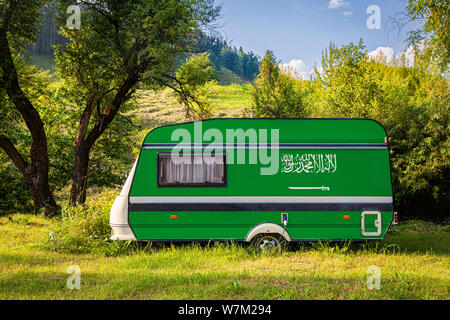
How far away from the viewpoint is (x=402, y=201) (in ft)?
57.4

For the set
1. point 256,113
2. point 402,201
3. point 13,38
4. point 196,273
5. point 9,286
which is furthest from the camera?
point 256,113

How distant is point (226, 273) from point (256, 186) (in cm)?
225

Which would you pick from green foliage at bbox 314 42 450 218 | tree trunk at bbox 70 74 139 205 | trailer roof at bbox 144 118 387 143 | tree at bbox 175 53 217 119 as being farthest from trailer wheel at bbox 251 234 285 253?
green foliage at bbox 314 42 450 218

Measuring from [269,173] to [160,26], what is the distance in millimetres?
7175

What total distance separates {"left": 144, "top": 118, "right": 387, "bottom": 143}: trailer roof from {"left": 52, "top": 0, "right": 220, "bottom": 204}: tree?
5.32 meters

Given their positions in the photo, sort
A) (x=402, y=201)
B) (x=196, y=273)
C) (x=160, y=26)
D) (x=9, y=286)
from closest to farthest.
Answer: (x=9, y=286) → (x=196, y=273) → (x=160, y=26) → (x=402, y=201)

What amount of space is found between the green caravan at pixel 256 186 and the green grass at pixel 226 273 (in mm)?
460

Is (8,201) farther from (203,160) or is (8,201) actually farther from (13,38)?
(203,160)

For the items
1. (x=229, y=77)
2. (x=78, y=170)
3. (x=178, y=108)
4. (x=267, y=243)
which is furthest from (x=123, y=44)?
(x=229, y=77)

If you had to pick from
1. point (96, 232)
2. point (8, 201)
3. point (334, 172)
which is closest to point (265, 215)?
point (334, 172)

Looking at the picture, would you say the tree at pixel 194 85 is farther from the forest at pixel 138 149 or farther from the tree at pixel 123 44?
the tree at pixel 123 44

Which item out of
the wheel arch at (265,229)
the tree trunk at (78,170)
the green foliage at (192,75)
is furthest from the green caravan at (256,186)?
the green foliage at (192,75)

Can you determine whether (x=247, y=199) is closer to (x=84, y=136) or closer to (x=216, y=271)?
(x=216, y=271)

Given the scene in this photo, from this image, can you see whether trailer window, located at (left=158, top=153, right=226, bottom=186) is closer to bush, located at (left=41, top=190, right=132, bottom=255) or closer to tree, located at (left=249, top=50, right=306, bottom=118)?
bush, located at (left=41, top=190, right=132, bottom=255)
